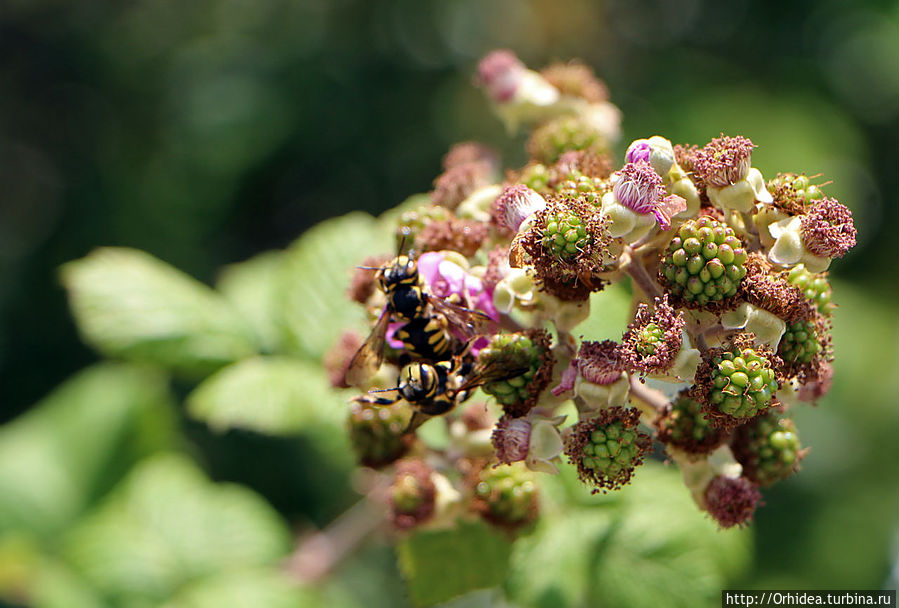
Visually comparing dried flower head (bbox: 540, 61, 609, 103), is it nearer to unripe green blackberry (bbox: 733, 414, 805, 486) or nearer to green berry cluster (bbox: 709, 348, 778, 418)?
unripe green blackberry (bbox: 733, 414, 805, 486)

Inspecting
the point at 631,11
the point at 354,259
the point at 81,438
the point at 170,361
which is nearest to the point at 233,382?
the point at 170,361

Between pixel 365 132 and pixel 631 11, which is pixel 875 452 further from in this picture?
pixel 365 132

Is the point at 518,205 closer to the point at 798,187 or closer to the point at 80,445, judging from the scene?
the point at 798,187

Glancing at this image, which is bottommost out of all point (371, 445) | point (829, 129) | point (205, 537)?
point (205, 537)

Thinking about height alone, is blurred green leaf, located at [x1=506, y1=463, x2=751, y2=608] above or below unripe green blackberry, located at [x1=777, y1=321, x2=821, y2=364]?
below

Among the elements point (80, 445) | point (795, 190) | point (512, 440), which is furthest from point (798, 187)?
point (80, 445)

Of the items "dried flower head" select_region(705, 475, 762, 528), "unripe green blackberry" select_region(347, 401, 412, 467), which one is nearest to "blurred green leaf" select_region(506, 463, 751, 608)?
"unripe green blackberry" select_region(347, 401, 412, 467)

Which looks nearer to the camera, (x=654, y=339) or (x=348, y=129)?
(x=654, y=339)
